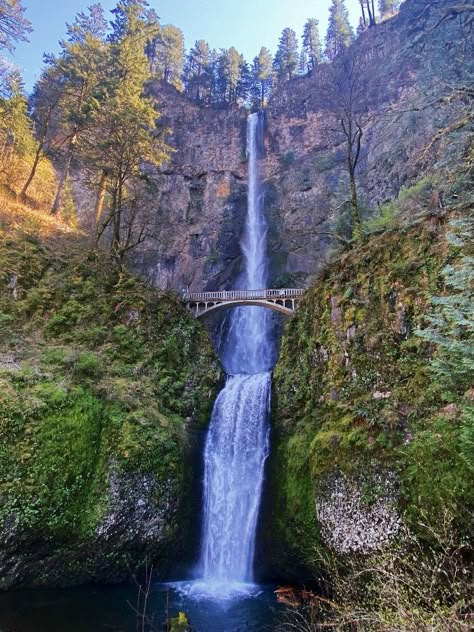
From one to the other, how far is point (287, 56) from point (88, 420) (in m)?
47.9

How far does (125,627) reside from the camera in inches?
335

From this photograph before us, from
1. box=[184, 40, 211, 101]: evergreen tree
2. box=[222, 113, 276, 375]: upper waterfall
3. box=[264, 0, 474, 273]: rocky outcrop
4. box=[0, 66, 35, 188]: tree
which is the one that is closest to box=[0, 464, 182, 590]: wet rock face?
box=[222, 113, 276, 375]: upper waterfall

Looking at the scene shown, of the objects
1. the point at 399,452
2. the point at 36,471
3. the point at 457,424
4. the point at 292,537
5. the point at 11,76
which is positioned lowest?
the point at 292,537

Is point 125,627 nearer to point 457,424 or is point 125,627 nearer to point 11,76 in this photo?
point 457,424

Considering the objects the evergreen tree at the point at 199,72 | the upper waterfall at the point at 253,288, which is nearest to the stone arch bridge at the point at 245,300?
the upper waterfall at the point at 253,288

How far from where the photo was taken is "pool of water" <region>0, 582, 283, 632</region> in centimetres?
839

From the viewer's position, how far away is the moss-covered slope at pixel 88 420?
986cm

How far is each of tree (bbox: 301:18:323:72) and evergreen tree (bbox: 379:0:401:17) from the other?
7.35m

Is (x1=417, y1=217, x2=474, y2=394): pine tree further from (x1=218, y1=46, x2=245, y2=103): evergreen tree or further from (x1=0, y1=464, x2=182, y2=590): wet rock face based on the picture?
(x1=218, y1=46, x2=245, y2=103): evergreen tree

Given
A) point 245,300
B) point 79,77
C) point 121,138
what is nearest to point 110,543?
point 245,300

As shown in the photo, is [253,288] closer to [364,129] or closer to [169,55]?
[364,129]

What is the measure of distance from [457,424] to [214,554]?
8507mm

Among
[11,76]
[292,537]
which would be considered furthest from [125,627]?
[11,76]

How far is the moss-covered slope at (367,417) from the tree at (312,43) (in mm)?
42319
